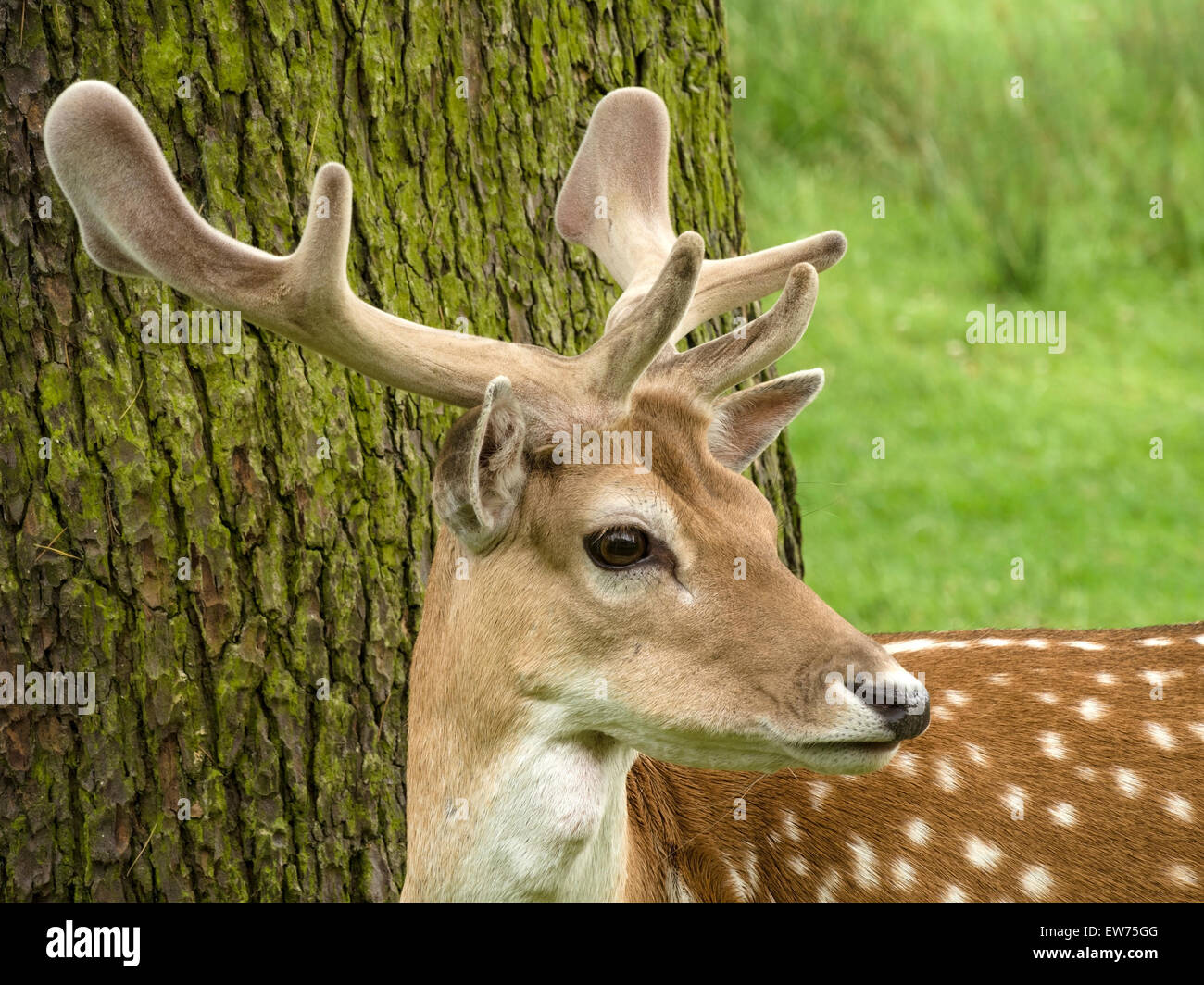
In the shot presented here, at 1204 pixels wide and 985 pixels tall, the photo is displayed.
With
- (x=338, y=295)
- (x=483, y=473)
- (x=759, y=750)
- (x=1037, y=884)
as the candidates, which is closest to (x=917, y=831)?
(x=1037, y=884)

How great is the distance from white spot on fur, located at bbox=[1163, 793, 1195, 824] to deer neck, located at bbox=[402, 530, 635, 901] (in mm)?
1235

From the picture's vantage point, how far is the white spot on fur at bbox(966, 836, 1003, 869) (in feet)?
10.9

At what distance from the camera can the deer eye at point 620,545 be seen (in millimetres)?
2760

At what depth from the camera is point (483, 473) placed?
281cm

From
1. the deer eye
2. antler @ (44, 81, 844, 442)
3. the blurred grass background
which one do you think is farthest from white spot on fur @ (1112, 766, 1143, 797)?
the blurred grass background

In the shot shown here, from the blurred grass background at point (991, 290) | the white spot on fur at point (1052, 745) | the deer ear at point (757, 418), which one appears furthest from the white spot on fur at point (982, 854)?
the blurred grass background at point (991, 290)

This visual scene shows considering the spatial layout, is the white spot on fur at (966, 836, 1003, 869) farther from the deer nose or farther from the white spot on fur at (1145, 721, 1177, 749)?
the deer nose

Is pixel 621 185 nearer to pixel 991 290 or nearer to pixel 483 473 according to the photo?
pixel 483 473

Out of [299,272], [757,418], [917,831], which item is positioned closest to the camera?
[299,272]

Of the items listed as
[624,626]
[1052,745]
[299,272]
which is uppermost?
[299,272]

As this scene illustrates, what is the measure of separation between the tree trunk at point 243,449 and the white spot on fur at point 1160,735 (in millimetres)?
1737

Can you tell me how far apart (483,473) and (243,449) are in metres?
0.93

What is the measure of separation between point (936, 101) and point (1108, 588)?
456cm

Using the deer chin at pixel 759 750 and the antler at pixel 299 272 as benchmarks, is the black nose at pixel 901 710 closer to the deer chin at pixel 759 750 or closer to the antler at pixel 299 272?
the deer chin at pixel 759 750
